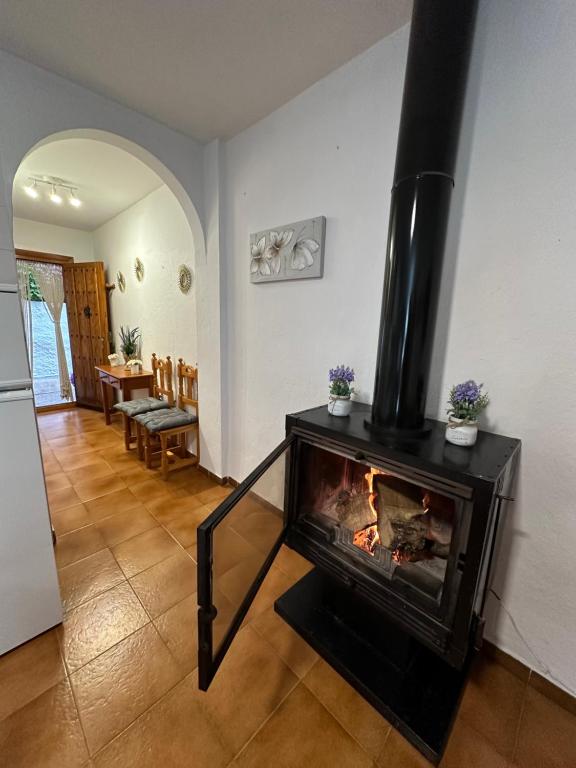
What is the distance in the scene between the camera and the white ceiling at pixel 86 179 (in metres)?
2.27

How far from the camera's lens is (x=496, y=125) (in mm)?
1079

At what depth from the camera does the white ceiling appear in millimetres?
2270

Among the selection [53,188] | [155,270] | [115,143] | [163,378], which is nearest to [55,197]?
[53,188]

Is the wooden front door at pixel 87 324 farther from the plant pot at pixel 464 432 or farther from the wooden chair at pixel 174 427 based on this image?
the plant pot at pixel 464 432

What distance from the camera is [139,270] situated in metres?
3.47

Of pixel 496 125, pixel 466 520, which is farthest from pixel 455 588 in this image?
pixel 496 125

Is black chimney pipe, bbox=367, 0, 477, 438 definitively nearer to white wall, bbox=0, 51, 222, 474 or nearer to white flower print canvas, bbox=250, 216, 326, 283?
white flower print canvas, bbox=250, 216, 326, 283

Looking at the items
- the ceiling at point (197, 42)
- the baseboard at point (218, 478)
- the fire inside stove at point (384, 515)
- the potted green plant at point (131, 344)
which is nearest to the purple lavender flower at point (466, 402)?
the fire inside stove at point (384, 515)

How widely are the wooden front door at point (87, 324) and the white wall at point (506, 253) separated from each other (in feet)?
11.8

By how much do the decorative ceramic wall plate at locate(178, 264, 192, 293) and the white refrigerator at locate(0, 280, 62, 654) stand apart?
1.77m

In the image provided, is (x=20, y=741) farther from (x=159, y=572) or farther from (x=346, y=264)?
(x=346, y=264)

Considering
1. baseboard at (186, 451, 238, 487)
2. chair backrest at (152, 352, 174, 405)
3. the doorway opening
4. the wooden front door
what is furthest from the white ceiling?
baseboard at (186, 451, 238, 487)

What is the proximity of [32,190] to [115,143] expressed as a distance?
1.87 m

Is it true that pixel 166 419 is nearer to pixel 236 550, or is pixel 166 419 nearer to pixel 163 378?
pixel 163 378
